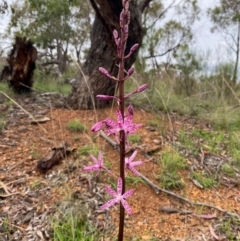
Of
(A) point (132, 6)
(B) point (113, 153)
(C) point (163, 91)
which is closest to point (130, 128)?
(B) point (113, 153)

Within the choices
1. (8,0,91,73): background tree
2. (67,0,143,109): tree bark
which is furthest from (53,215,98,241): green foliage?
(8,0,91,73): background tree

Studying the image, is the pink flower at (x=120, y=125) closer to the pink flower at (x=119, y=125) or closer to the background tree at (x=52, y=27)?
the pink flower at (x=119, y=125)

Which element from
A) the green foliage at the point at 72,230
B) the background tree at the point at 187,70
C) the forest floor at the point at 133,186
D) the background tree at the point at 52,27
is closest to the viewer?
the green foliage at the point at 72,230

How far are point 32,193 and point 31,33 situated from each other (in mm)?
10587

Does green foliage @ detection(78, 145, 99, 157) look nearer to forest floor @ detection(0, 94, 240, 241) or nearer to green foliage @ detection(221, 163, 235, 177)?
forest floor @ detection(0, 94, 240, 241)

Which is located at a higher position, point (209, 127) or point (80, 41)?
point (80, 41)

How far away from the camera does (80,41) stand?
51.0 feet

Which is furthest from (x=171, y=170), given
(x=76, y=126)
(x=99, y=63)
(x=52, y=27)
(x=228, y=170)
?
(x=52, y=27)

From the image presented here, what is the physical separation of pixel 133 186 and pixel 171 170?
0.41 m

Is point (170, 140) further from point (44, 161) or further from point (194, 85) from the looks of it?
point (194, 85)

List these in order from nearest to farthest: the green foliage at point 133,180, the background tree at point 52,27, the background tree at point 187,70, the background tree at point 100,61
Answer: the green foliage at point 133,180, the background tree at point 100,61, the background tree at point 187,70, the background tree at point 52,27

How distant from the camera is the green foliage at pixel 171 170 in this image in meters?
3.00

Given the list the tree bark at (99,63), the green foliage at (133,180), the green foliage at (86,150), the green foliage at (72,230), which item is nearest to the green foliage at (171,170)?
the green foliage at (133,180)

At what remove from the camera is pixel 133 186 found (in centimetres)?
293
